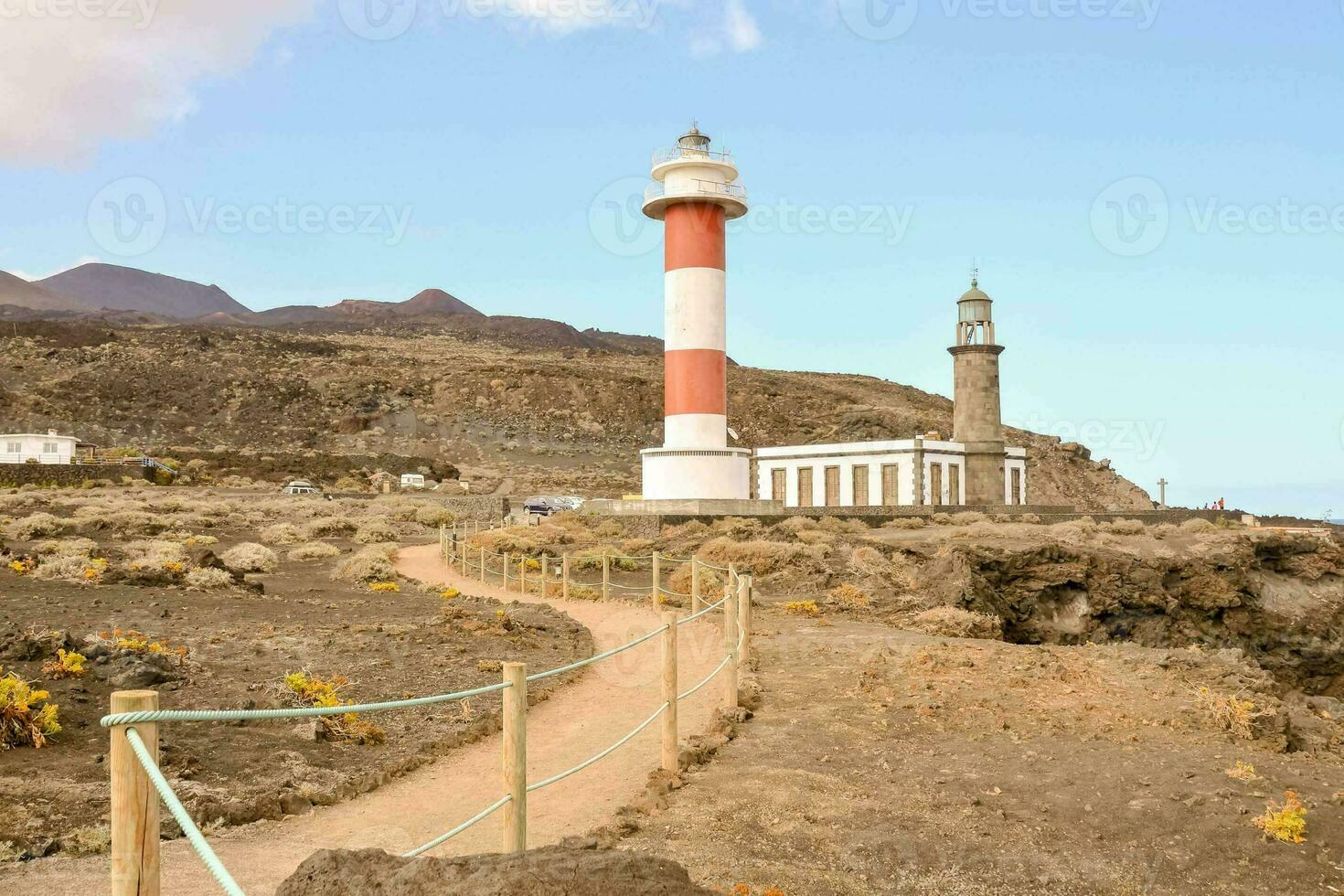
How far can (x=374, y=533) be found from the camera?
99.0 feet

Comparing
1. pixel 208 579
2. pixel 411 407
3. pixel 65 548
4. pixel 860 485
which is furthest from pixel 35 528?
pixel 411 407

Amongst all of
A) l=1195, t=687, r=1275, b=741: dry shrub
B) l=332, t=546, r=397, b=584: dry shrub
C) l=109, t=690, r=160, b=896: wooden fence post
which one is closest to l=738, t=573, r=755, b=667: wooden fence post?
l=1195, t=687, r=1275, b=741: dry shrub

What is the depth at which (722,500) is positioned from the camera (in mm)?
28453

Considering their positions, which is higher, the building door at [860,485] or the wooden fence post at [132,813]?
the building door at [860,485]

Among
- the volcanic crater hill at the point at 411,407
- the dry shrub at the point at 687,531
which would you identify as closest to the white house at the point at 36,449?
the volcanic crater hill at the point at 411,407

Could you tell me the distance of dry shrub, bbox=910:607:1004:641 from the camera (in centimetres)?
1464

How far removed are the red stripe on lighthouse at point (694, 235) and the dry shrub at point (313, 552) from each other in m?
11.5

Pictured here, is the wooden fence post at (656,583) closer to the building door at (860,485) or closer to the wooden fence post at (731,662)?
the wooden fence post at (731,662)

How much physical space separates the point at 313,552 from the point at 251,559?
2.99 meters

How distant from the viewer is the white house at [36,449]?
171 ft

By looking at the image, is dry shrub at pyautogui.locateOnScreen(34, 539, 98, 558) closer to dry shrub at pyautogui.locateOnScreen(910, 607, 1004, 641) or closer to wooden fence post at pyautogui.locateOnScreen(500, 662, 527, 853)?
dry shrub at pyautogui.locateOnScreen(910, 607, 1004, 641)

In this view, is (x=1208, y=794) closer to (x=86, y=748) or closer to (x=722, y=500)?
(x=86, y=748)

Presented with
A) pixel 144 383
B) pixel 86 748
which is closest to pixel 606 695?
pixel 86 748

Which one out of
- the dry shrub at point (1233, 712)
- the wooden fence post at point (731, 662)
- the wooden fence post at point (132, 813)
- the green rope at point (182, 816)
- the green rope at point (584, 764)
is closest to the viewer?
the green rope at point (182, 816)
